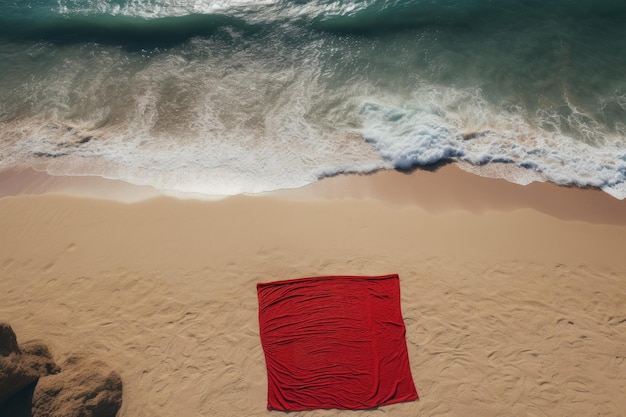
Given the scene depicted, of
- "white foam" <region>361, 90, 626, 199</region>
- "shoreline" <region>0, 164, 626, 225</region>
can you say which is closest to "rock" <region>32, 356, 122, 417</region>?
"shoreline" <region>0, 164, 626, 225</region>

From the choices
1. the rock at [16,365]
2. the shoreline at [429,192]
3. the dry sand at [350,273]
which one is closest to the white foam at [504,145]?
the shoreline at [429,192]

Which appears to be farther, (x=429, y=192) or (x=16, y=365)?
(x=429, y=192)

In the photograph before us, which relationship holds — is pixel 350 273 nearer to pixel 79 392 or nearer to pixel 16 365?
pixel 79 392

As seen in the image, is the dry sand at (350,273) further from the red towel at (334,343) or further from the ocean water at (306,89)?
the ocean water at (306,89)

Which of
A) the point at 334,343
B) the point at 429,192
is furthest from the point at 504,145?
the point at 334,343

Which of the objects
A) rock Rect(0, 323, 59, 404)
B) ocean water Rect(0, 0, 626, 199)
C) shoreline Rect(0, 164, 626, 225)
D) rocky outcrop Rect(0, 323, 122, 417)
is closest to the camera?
rock Rect(0, 323, 59, 404)

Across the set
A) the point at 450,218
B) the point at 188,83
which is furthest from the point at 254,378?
the point at 188,83

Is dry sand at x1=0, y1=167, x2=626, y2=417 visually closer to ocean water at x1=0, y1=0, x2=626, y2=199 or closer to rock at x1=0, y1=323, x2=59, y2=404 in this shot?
rock at x1=0, y1=323, x2=59, y2=404
